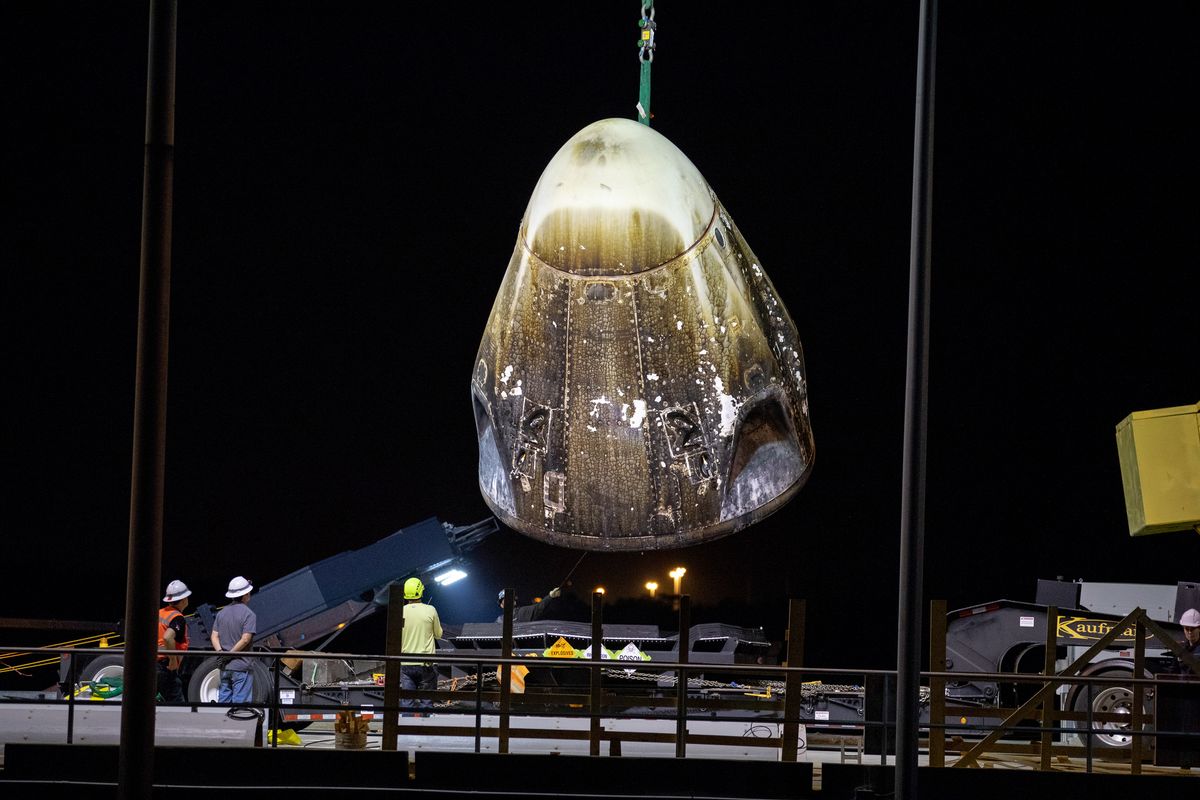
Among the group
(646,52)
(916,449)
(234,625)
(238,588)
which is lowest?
(234,625)

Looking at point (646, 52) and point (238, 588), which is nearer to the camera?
point (646, 52)

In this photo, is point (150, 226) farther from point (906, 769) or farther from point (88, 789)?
point (88, 789)

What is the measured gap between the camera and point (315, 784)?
34.4 ft

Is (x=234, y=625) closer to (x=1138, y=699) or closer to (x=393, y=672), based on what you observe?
(x=393, y=672)

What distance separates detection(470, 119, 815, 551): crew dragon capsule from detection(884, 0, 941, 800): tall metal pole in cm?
310

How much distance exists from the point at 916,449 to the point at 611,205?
3835 mm

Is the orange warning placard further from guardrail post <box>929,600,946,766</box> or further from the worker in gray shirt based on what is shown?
guardrail post <box>929,600,946,766</box>

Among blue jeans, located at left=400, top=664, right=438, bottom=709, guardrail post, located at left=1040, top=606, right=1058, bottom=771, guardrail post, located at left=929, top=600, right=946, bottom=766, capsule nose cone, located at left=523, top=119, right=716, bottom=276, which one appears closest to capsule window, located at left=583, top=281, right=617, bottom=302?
capsule nose cone, located at left=523, top=119, right=716, bottom=276

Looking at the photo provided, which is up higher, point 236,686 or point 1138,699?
point 1138,699

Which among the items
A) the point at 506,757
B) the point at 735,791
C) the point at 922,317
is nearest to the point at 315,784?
the point at 506,757

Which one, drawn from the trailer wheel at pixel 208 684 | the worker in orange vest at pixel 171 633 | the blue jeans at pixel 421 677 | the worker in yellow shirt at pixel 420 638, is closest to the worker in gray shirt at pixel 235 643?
the trailer wheel at pixel 208 684

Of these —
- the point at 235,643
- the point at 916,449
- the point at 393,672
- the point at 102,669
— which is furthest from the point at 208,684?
the point at 916,449

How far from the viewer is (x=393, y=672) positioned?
1146 cm

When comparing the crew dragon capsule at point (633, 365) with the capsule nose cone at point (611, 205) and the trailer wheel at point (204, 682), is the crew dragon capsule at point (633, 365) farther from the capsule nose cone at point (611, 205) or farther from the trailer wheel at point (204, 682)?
the trailer wheel at point (204, 682)
